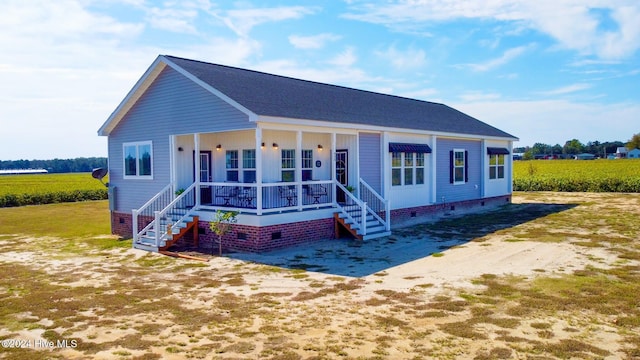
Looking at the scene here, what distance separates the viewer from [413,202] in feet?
61.1

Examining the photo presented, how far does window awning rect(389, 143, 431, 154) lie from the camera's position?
17.5 meters

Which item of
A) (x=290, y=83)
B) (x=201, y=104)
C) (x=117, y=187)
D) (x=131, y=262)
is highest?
(x=290, y=83)

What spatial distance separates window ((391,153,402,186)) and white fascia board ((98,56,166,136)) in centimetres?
839

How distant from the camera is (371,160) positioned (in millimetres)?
16797

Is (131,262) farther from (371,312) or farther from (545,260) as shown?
(545,260)

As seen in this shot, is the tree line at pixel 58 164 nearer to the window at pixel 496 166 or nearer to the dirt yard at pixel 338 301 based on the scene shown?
the window at pixel 496 166

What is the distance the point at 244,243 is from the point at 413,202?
783 centimetres

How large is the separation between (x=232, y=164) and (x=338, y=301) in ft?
28.8

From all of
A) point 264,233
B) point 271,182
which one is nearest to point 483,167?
point 271,182

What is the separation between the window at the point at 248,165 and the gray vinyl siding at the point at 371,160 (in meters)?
3.54

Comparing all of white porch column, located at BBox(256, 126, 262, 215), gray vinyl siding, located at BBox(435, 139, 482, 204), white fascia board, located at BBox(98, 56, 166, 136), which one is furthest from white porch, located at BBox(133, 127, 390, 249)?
gray vinyl siding, located at BBox(435, 139, 482, 204)

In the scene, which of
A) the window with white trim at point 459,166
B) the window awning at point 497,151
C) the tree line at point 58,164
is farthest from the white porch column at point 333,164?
the tree line at point 58,164

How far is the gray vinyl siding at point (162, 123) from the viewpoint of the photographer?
555 inches

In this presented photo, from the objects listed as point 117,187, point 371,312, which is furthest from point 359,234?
point 117,187
